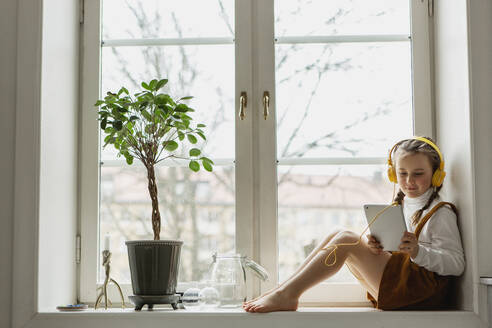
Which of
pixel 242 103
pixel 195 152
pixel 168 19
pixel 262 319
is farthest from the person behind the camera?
pixel 168 19

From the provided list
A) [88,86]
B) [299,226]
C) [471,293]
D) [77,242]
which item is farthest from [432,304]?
[88,86]

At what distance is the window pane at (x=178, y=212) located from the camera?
92.1 inches

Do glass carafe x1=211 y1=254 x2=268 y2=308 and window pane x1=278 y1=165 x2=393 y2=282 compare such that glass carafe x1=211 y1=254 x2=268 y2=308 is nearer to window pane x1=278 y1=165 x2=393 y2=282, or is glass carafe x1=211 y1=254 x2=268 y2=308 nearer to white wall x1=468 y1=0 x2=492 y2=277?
window pane x1=278 y1=165 x2=393 y2=282

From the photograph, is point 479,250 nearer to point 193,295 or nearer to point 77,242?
point 193,295

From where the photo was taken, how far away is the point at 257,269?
2.13 metres

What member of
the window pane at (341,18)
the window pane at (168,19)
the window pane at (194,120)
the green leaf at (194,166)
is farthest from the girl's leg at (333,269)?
the window pane at (168,19)

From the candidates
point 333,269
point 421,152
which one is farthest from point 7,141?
point 421,152

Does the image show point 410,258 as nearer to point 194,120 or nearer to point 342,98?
point 342,98

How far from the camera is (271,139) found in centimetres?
235

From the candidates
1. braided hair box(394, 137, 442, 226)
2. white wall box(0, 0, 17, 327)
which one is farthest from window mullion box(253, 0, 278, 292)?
white wall box(0, 0, 17, 327)

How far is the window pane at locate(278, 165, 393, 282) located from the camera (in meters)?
2.32

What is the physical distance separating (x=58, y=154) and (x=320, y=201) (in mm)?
907

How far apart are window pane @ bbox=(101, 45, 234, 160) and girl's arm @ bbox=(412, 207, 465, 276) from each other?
28.7 inches

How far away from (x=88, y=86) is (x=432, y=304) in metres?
1.39
